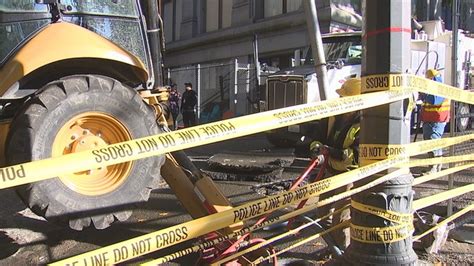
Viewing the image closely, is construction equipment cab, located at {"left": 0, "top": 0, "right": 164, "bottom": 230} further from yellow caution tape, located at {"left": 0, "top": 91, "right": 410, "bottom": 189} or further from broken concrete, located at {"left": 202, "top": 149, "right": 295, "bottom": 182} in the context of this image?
broken concrete, located at {"left": 202, "top": 149, "right": 295, "bottom": 182}

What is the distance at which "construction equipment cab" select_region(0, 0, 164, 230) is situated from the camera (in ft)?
12.3

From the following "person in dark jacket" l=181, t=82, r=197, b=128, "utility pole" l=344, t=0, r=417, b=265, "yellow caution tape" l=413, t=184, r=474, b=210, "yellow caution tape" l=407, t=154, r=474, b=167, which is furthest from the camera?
"person in dark jacket" l=181, t=82, r=197, b=128

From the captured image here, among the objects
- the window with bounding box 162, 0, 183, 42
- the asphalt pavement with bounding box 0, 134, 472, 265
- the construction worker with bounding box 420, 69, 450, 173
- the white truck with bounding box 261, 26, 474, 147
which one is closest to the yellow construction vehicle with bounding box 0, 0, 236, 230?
the asphalt pavement with bounding box 0, 134, 472, 265

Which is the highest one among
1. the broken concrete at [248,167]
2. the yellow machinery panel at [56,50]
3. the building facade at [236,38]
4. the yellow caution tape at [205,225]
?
the building facade at [236,38]

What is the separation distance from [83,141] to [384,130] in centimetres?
244

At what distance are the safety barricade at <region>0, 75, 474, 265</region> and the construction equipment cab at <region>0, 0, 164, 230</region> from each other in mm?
1654

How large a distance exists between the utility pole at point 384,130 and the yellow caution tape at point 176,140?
15 centimetres

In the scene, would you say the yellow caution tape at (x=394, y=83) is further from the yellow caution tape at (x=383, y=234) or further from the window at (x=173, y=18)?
the window at (x=173, y=18)

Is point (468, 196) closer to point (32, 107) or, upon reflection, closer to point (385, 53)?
point (385, 53)

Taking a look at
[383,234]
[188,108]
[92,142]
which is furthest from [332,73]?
[383,234]

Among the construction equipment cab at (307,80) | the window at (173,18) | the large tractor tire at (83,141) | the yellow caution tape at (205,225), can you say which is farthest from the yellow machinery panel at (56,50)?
the window at (173,18)

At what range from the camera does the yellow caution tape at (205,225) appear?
209cm

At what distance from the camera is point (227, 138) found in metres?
2.25

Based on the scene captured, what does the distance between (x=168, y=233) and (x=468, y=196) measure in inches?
209
